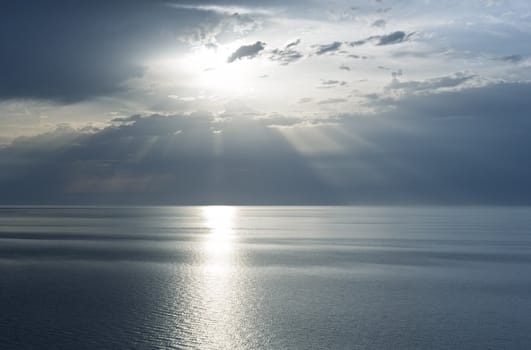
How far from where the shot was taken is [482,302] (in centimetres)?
4888

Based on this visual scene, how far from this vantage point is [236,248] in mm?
109375

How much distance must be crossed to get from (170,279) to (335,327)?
29.2 metres

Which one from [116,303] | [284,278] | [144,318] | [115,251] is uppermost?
[115,251]

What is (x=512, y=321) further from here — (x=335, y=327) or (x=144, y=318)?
(x=144, y=318)

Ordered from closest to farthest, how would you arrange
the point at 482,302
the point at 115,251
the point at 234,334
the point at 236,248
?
the point at 234,334
the point at 482,302
the point at 115,251
the point at 236,248

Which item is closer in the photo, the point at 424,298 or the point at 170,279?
the point at 424,298

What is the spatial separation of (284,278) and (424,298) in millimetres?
18746

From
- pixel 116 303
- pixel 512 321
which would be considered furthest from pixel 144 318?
pixel 512 321

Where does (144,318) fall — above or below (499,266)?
below

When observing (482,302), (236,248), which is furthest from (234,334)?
(236,248)

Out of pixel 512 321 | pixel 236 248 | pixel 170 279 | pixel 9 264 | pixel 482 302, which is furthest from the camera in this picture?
pixel 236 248

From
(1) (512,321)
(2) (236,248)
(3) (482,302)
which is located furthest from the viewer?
(2) (236,248)

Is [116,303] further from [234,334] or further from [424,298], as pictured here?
[424,298]

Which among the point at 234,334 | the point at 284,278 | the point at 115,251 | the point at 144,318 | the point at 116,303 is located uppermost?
the point at 115,251
